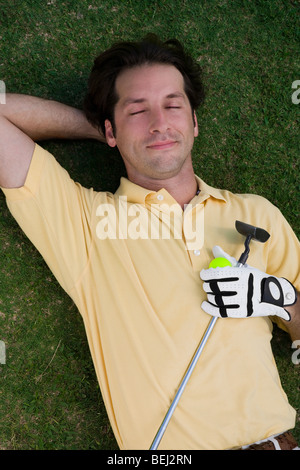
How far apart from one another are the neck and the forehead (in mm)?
474

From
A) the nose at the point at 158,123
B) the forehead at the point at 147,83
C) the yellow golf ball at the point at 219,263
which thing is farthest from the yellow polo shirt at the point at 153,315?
the forehead at the point at 147,83

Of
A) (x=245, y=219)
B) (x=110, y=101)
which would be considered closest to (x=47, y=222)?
(x=110, y=101)

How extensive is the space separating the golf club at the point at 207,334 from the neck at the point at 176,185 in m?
0.43

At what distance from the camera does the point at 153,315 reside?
8.69 feet

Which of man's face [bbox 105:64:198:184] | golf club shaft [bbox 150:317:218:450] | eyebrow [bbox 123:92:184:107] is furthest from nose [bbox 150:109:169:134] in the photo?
golf club shaft [bbox 150:317:218:450]

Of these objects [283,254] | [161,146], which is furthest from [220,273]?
[161,146]

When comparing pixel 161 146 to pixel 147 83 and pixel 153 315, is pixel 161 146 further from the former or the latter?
pixel 153 315

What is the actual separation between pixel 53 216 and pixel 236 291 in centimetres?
106

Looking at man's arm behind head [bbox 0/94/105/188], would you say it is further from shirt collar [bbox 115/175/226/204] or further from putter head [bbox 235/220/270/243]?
putter head [bbox 235/220/270/243]

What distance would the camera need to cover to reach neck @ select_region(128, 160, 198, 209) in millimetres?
3014

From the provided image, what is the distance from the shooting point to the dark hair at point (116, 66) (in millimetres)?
3092

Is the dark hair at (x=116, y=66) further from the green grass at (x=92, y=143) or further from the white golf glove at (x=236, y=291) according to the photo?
the white golf glove at (x=236, y=291)
